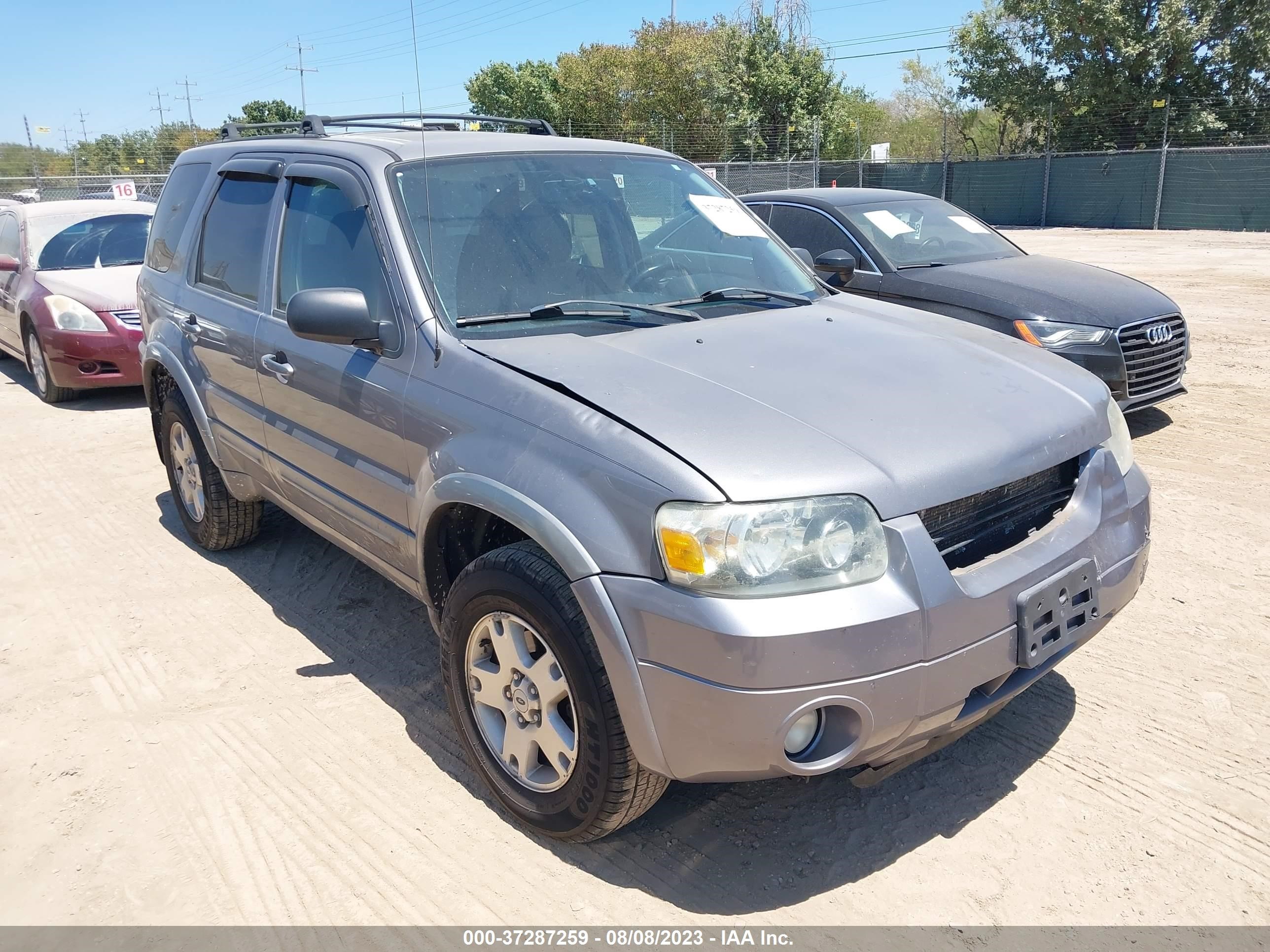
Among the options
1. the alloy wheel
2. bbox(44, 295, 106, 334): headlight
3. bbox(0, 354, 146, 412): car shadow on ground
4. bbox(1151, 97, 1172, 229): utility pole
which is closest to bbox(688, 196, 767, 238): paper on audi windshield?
the alloy wheel

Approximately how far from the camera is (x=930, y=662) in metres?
2.32

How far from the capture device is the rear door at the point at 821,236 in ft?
23.3

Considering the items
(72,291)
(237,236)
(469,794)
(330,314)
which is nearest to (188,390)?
(237,236)

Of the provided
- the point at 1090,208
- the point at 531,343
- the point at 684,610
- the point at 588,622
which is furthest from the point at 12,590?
the point at 1090,208

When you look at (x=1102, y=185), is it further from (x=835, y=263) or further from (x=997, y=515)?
(x=997, y=515)

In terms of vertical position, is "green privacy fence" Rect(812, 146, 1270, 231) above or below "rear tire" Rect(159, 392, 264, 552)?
above

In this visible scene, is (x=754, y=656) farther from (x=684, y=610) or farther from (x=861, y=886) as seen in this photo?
(x=861, y=886)

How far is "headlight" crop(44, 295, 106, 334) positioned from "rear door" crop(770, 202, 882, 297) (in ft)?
19.6

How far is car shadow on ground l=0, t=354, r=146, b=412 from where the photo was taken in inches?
350

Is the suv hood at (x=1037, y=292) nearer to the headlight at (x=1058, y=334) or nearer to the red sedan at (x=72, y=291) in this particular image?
the headlight at (x=1058, y=334)

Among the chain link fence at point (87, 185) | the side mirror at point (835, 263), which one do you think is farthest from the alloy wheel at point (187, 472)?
the chain link fence at point (87, 185)

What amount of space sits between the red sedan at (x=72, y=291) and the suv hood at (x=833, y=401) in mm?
7112

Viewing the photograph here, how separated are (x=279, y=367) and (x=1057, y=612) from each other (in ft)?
9.37

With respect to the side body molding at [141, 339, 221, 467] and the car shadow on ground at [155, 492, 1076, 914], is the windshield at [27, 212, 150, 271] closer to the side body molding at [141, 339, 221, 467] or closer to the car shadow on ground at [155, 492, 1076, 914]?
the side body molding at [141, 339, 221, 467]
